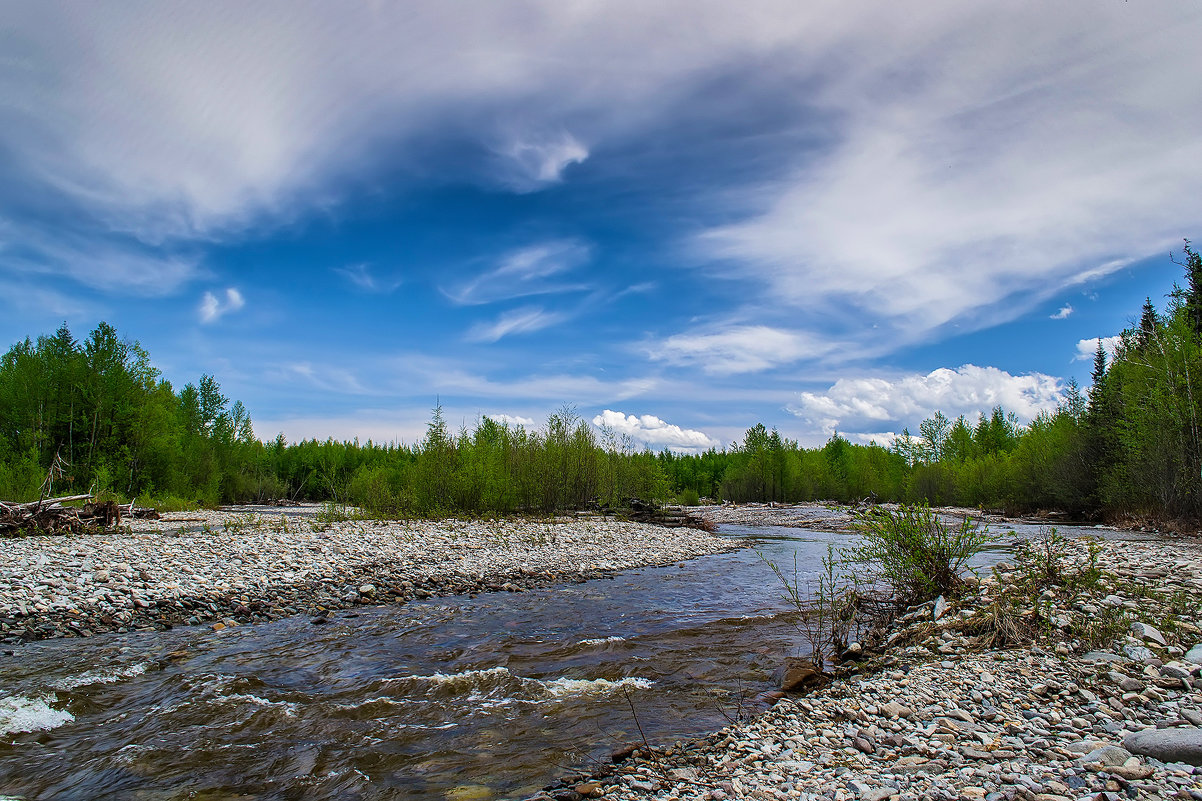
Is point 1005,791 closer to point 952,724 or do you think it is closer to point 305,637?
point 952,724

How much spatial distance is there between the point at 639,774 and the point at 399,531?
67.1 feet

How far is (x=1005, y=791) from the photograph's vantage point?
4152 mm

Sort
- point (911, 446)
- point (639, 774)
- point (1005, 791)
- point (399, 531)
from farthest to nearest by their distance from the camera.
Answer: point (911, 446)
point (399, 531)
point (639, 774)
point (1005, 791)

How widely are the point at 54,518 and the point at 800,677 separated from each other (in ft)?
81.9

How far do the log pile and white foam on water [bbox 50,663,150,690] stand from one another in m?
15.2

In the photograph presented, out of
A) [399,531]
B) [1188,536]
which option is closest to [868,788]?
[399,531]

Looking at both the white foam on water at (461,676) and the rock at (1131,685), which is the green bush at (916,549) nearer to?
the rock at (1131,685)

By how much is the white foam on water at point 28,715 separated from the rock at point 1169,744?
10887mm

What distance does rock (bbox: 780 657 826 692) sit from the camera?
7.53 meters

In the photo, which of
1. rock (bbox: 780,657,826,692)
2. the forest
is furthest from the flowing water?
the forest

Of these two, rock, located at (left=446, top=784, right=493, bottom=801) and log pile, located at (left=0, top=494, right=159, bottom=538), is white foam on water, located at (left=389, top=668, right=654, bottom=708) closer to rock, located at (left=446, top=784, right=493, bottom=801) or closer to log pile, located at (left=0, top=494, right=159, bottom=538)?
rock, located at (left=446, top=784, right=493, bottom=801)

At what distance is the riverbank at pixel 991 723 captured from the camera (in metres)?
4.37

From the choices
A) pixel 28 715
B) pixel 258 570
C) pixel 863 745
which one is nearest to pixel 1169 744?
pixel 863 745

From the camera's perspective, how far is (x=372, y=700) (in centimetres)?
763
